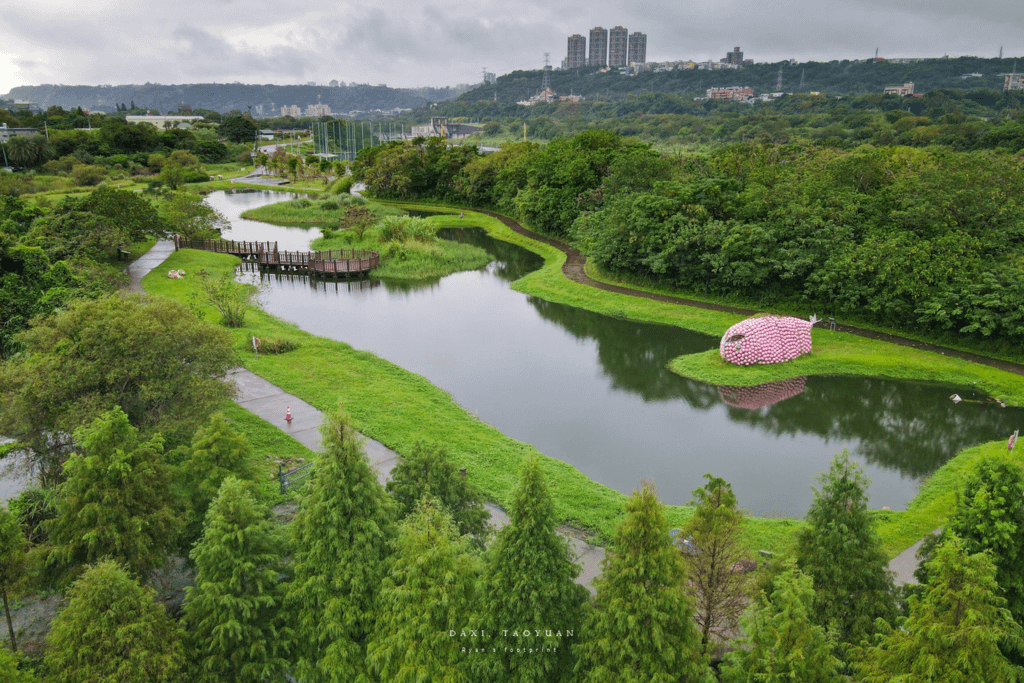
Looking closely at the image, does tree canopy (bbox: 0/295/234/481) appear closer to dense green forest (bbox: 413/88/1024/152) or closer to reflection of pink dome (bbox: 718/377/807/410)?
reflection of pink dome (bbox: 718/377/807/410)

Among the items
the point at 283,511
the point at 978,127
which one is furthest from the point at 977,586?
the point at 978,127

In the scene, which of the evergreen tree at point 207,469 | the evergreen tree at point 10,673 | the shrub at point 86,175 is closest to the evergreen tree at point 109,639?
Answer: the evergreen tree at point 10,673

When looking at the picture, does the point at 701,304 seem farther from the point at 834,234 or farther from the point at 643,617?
the point at 643,617

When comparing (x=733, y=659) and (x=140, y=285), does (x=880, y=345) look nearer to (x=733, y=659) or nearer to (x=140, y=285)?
(x=733, y=659)

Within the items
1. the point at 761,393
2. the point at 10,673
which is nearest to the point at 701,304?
the point at 761,393

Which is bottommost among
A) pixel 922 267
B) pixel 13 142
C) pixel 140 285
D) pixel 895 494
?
pixel 895 494

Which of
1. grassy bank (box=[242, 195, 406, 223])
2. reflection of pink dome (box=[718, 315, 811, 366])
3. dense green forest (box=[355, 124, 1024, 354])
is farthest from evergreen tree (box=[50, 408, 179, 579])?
grassy bank (box=[242, 195, 406, 223])
